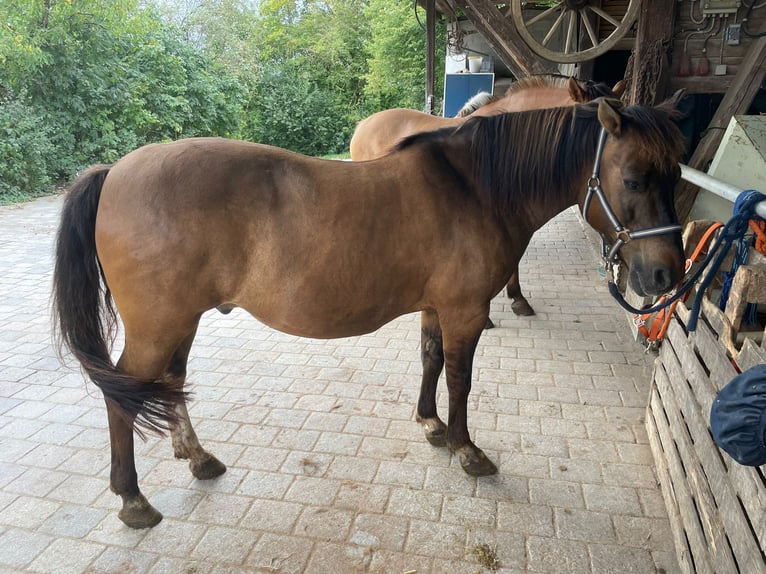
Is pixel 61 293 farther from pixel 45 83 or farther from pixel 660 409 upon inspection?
pixel 45 83

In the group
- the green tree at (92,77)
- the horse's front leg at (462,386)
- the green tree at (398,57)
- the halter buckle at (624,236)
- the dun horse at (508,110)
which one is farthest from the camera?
the green tree at (398,57)

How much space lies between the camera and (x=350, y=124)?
75.9 feet

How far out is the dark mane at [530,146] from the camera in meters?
2.13

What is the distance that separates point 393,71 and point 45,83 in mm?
14874

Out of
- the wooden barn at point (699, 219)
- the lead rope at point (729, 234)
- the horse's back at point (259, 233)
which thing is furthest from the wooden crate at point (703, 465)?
the horse's back at point (259, 233)

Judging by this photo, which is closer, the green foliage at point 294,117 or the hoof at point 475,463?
the hoof at point 475,463

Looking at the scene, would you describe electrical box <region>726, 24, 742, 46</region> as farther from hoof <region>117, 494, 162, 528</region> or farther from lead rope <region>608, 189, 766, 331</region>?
hoof <region>117, 494, 162, 528</region>

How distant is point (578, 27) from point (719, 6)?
1567mm

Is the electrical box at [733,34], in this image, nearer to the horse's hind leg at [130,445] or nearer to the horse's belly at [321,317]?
the horse's belly at [321,317]

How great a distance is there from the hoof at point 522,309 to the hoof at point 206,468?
3131mm

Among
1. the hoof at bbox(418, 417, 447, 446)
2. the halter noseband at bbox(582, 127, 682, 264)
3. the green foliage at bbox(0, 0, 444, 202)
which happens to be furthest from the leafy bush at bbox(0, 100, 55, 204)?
the halter noseband at bbox(582, 127, 682, 264)

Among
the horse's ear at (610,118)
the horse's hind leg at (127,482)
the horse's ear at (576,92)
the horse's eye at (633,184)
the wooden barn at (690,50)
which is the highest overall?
the wooden barn at (690,50)

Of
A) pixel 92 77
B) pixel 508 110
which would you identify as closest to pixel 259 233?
pixel 508 110

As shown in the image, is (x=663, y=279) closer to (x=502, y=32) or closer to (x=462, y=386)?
(x=462, y=386)
